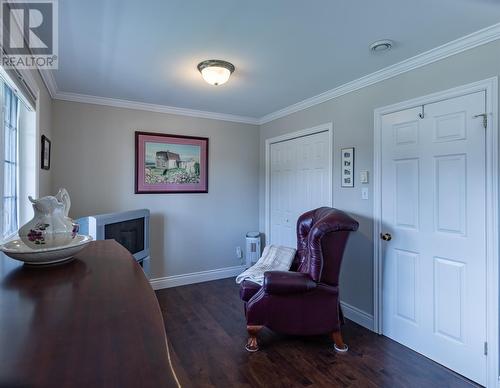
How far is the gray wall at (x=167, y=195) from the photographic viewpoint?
11.0ft

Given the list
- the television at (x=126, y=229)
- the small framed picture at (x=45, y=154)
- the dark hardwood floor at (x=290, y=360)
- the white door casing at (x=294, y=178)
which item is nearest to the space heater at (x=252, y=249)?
the white door casing at (x=294, y=178)

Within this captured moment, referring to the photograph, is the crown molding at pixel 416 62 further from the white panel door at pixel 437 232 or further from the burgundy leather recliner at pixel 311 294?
the burgundy leather recliner at pixel 311 294

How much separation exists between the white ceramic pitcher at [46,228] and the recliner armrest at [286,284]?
5.01 feet

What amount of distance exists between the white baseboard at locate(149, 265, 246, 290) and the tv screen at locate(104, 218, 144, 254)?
0.68 metres

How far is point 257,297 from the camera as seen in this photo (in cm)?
245

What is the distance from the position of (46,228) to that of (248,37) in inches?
68.4

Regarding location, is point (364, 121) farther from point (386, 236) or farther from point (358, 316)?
point (358, 316)

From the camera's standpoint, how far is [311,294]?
2379 mm

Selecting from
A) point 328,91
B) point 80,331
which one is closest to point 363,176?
point 328,91

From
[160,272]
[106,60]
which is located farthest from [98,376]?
[160,272]

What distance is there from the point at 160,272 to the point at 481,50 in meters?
3.87

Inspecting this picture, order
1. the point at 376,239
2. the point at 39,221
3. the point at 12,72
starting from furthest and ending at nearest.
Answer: the point at 376,239 → the point at 12,72 → the point at 39,221

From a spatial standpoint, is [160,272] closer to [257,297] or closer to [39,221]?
[257,297]
